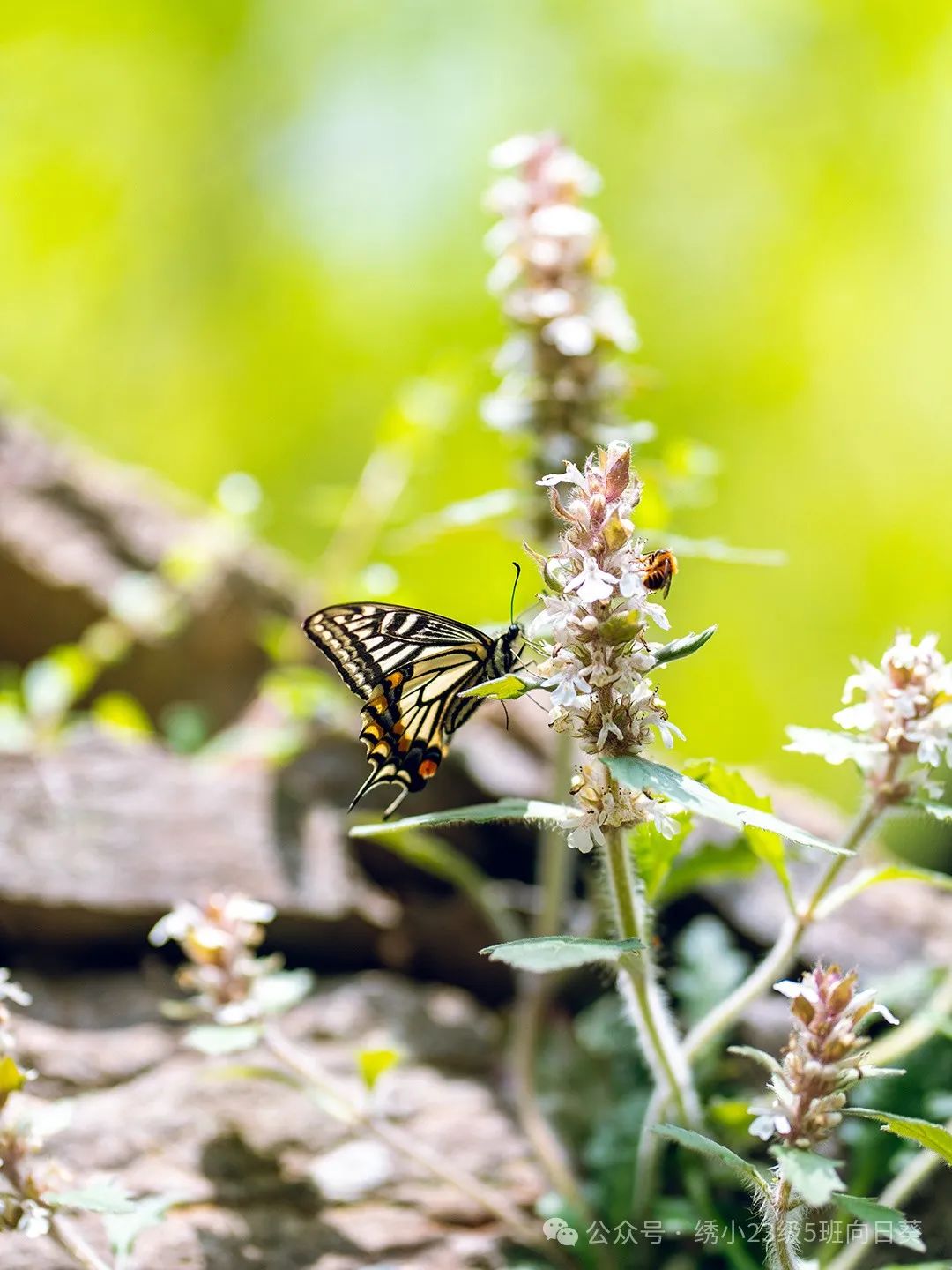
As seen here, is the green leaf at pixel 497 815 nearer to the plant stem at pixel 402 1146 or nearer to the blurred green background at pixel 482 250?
the plant stem at pixel 402 1146

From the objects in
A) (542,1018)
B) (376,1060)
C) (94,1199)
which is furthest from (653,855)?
(542,1018)

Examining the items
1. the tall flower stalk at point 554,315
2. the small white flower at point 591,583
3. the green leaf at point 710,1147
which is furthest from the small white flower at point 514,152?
the green leaf at point 710,1147

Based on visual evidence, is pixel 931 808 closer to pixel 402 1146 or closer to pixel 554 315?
pixel 402 1146

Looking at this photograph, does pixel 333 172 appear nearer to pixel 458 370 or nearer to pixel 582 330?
pixel 458 370

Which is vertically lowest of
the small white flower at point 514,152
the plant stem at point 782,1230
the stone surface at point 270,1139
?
the stone surface at point 270,1139

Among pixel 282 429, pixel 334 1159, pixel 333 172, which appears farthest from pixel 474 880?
pixel 333 172
